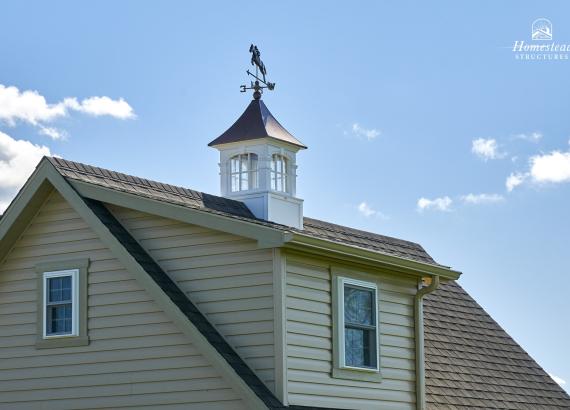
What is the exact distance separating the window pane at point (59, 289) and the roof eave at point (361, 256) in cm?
386

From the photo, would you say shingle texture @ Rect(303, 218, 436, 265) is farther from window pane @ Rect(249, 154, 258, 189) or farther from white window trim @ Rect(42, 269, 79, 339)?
white window trim @ Rect(42, 269, 79, 339)

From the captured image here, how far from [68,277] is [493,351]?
9745 millimetres

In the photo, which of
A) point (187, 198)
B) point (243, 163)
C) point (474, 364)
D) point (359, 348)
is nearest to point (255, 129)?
point (243, 163)

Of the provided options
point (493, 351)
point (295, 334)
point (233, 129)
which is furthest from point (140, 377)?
point (493, 351)

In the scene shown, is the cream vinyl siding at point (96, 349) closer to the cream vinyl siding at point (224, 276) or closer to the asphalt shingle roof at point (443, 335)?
the asphalt shingle roof at point (443, 335)

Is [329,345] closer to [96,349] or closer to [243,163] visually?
[96,349]

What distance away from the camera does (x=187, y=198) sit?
72.3 feet

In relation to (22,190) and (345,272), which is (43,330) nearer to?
(22,190)

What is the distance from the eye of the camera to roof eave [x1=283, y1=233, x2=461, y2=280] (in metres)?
19.1

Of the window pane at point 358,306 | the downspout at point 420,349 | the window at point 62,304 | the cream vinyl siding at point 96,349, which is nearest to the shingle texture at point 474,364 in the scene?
the downspout at point 420,349

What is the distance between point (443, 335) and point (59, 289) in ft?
26.8

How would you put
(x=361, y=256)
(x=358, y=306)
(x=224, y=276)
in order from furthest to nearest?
(x=358, y=306)
(x=361, y=256)
(x=224, y=276)

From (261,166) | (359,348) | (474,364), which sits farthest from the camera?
(474,364)

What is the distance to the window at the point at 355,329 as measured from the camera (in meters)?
20.2
